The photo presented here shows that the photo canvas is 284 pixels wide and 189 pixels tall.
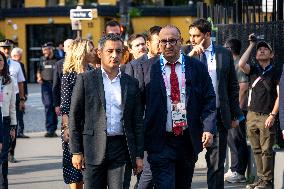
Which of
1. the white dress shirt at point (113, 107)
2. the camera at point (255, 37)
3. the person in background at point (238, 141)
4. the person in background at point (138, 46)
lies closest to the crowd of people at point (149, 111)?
the white dress shirt at point (113, 107)

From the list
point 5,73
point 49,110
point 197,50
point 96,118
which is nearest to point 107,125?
point 96,118

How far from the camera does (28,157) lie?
602 inches

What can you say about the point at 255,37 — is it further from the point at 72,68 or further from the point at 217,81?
the point at 72,68

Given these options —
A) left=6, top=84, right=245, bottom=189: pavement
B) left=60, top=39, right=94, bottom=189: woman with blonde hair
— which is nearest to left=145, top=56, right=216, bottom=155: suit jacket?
left=60, top=39, right=94, bottom=189: woman with blonde hair

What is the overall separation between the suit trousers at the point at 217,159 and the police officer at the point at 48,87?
974cm

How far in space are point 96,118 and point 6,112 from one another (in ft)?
11.0

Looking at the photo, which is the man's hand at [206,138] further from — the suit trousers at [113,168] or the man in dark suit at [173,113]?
the suit trousers at [113,168]

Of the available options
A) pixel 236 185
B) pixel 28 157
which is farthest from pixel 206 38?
pixel 28 157

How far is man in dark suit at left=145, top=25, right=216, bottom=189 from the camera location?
7.81 meters

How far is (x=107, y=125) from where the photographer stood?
7398 millimetres

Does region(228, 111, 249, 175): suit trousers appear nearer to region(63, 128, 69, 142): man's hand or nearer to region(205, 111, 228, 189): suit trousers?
region(205, 111, 228, 189): suit trousers

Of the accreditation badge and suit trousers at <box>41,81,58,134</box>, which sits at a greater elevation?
the accreditation badge

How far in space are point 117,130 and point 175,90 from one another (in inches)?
29.9

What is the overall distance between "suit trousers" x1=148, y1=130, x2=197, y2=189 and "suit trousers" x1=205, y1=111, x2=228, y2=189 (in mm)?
1175
